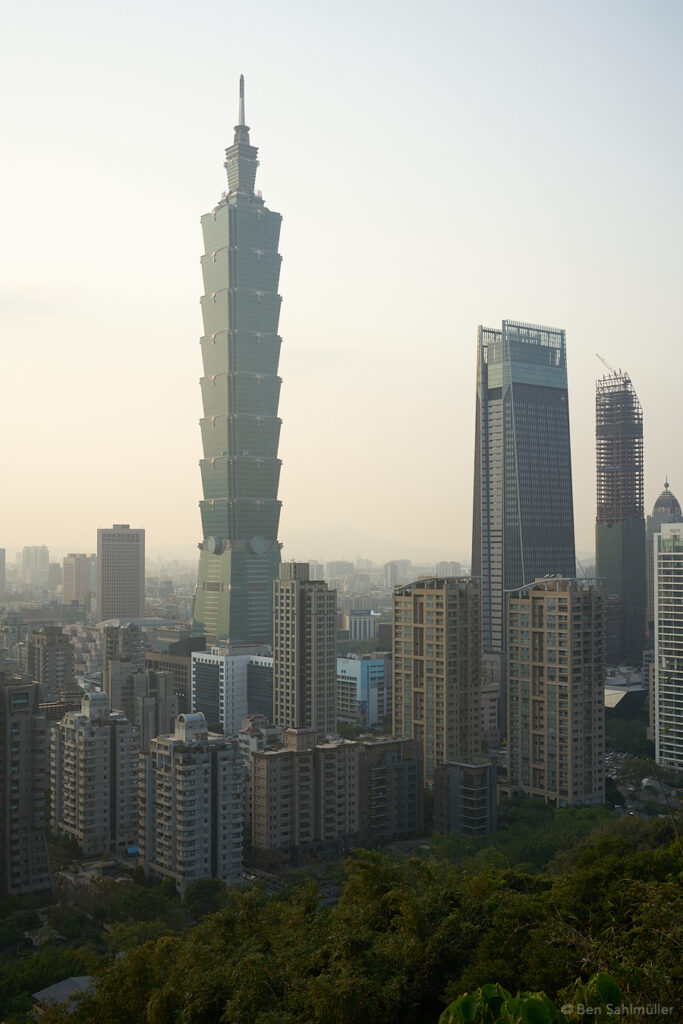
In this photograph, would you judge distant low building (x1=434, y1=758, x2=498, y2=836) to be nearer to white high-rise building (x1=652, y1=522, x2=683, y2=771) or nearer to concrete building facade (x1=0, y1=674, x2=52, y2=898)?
white high-rise building (x1=652, y1=522, x2=683, y2=771)

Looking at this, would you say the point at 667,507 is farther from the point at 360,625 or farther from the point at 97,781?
the point at 97,781

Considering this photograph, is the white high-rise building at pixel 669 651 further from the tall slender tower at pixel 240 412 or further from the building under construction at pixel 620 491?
the building under construction at pixel 620 491

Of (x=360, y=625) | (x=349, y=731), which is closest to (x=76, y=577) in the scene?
(x=360, y=625)

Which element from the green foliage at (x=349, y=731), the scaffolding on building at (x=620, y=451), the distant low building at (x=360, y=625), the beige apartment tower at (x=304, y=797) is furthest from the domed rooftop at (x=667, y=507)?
the beige apartment tower at (x=304, y=797)

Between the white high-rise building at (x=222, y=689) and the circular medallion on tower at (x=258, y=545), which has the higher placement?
the circular medallion on tower at (x=258, y=545)

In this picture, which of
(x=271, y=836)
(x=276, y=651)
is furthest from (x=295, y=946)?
(x=276, y=651)

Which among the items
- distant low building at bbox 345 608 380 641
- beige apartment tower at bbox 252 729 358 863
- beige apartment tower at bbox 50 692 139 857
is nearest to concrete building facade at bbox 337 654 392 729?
beige apartment tower at bbox 50 692 139 857

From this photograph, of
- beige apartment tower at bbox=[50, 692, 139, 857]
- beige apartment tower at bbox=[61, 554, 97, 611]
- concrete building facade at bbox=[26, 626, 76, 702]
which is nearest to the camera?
beige apartment tower at bbox=[50, 692, 139, 857]
